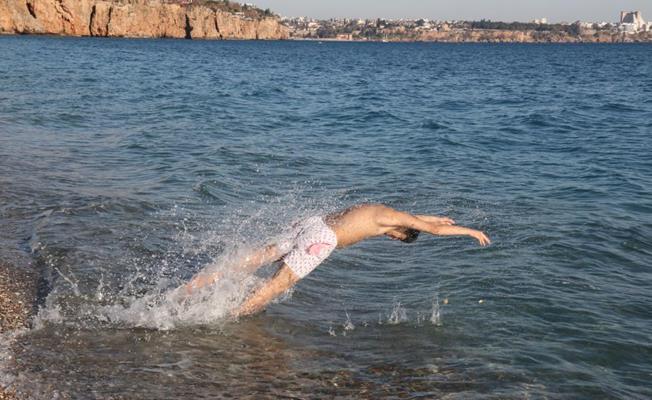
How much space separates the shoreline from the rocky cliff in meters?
93.3

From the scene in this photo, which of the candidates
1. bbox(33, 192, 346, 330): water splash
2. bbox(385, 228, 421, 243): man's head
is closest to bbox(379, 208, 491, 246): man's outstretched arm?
bbox(385, 228, 421, 243): man's head

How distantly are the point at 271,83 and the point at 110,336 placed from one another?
36.1m

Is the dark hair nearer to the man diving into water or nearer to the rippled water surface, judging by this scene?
the man diving into water

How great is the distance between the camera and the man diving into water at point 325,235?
21.4 feet

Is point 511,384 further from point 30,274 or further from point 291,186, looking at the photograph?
point 291,186

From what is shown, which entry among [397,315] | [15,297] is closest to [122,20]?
[15,297]

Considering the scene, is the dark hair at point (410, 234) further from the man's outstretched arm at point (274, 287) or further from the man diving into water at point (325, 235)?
the man's outstretched arm at point (274, 287)

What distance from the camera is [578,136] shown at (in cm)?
2083

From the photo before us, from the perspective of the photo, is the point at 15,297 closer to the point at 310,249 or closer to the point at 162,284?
the point at 162,284

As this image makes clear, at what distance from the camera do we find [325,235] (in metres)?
6.53

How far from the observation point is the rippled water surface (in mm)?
5707

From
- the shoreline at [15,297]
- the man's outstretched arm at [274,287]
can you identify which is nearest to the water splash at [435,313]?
the man's outstretched arm at [274,287]

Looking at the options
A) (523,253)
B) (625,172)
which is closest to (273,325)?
(523,253)

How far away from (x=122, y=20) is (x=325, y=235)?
392 ft
